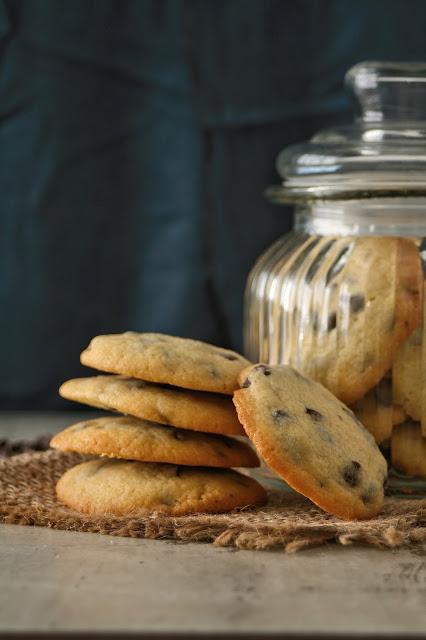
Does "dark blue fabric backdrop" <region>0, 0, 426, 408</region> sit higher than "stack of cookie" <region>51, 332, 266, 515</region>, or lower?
higher

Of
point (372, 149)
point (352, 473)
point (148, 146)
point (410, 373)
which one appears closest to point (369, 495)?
point (352, 473)

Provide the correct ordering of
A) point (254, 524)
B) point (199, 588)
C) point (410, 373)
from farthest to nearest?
point (410, 373) < point (254, 524) < point (199, 588)

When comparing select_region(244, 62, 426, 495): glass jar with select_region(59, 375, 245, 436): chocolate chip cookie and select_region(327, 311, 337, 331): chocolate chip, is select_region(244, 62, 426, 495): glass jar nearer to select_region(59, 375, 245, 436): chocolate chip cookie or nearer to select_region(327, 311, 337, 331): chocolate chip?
select_region(327, 311, 337, 331): chocolate chip

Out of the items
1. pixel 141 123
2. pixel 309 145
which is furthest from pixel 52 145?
pixel 309 145

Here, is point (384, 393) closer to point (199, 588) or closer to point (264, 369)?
point (264, 369)

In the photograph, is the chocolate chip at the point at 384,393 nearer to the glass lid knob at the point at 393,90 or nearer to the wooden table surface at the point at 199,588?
the wooden table surface at the point at 199,588

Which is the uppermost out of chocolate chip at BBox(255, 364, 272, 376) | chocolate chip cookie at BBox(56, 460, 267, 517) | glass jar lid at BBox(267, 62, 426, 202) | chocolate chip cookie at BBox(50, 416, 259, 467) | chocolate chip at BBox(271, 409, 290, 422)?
glass jar lid at BBox(267, 62, 426, 202)

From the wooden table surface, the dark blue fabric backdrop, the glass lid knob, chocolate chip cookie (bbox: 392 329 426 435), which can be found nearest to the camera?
the wooden table surface

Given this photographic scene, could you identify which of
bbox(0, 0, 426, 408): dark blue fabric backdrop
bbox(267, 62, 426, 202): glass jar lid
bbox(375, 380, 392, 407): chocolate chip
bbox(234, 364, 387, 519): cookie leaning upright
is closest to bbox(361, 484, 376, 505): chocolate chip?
bbox(234, 364, 387, 519): cookie leaning upright
